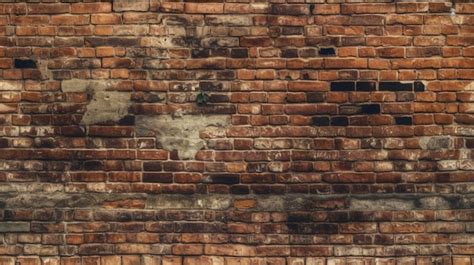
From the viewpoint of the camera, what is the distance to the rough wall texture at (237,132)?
12.2 feet

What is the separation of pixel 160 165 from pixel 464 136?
2.06 metres

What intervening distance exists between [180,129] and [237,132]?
39 centimetres

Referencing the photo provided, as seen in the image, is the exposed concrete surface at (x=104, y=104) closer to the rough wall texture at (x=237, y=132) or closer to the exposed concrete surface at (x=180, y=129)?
the rough wall texture at (x=237, y=132)

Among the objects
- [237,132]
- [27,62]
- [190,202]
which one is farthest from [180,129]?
[27,62]

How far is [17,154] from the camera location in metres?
3.74

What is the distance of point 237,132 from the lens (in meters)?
3.74

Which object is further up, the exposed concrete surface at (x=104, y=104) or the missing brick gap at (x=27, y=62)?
the missing brick gap at (x=27, y=62)

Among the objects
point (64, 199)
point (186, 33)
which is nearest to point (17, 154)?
point (64, 199)

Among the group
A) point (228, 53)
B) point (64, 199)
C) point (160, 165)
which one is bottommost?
point (64, 199)

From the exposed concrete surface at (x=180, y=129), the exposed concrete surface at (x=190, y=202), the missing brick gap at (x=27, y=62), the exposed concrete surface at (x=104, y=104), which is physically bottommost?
the exposed concrete surface at (x=190, y=202)

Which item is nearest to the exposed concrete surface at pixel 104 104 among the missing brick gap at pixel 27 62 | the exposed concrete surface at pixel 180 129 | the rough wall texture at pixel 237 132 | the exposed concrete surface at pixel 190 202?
the rough wall texture at pixel 237 132

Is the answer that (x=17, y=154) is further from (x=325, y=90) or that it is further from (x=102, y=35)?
(x=325, y=90)

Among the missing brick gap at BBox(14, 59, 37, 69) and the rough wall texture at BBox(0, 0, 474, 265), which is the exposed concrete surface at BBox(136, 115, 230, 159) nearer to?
the rough wall texture at BBox(0, 0, 474, 265)

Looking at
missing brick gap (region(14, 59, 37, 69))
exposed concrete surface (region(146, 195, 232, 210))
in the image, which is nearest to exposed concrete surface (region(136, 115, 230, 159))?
exposed concrete surface (region(146, 195, 232, 210))
